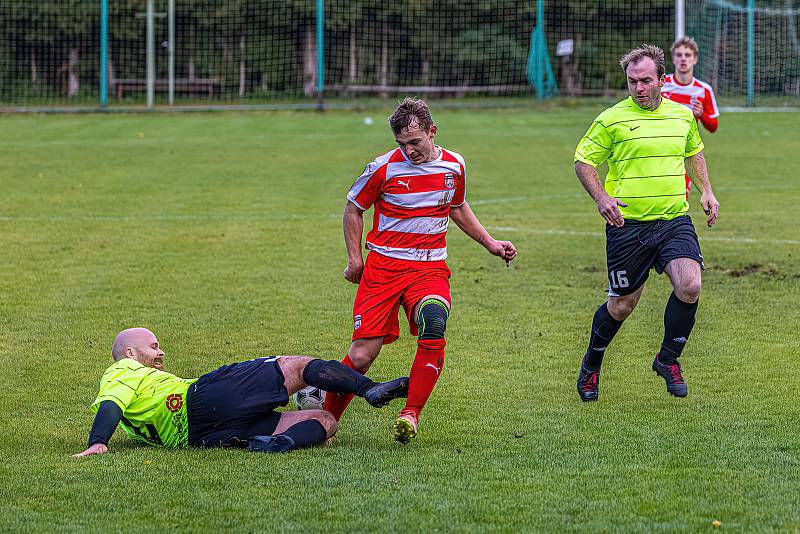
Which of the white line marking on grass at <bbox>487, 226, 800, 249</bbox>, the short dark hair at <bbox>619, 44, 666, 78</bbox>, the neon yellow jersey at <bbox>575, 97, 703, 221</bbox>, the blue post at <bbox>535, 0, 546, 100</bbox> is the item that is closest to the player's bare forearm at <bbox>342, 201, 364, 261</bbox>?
the neon yellow jersey at <bbox>575, 97, 703, 221</bbox>

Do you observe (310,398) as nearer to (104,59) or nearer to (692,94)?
(692,94)

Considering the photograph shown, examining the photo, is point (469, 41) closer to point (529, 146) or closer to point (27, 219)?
point (529, 146)

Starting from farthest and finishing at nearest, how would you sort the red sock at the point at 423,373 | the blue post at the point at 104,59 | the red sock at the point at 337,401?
the blue post at the point at 104,59, the red sock at the point at 337,401, the red sock at the point at 423,373

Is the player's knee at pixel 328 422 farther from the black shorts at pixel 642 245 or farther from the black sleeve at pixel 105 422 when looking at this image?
the black shorts at pixel 642 245

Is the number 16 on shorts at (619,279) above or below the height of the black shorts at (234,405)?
above

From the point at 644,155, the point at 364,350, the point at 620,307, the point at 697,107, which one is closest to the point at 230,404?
the point at 364,350

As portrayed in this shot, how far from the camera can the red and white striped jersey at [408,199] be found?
668 cm

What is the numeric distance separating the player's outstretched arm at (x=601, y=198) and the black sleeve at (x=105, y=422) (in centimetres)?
289

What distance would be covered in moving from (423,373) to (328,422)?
0.55 meters

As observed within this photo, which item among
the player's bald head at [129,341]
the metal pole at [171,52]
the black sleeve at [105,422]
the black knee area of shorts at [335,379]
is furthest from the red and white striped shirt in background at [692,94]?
the metal pole at [171,52]

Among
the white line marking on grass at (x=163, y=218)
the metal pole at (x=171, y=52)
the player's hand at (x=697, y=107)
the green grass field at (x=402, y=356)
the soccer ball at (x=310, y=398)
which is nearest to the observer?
the green grass field at (x=402, y=356)

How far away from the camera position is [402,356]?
874 cm

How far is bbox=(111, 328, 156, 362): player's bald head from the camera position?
6.68 m

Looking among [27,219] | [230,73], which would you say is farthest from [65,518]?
[230,73]
